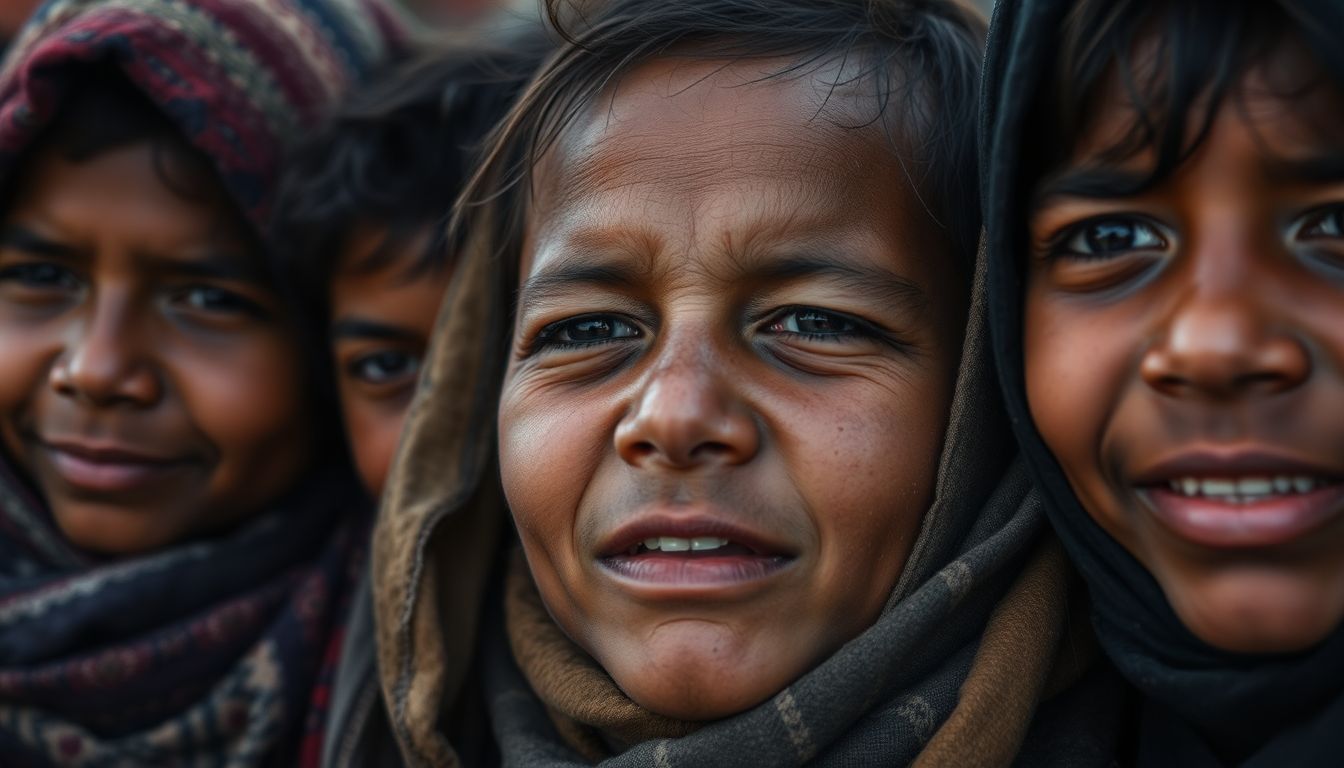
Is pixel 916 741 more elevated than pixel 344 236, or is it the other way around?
pixel 344 236

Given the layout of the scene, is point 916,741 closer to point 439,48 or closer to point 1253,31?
point 1253,31

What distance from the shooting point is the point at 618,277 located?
1.89 m

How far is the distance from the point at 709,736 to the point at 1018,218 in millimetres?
807

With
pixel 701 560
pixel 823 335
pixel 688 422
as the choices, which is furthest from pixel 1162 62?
pixel 701 560

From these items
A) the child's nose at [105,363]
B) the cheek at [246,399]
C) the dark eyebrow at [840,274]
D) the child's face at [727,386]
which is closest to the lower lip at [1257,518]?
the child's face at [727,386]

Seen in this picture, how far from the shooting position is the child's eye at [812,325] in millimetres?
1858

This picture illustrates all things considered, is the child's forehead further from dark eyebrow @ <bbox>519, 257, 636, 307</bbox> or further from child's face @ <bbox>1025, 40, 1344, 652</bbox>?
child's face @ <bbox>1025, 40, 1344, 652</bbox>

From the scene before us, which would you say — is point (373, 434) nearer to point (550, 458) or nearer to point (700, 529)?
point (550, 458)

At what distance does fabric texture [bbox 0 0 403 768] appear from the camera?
98.9 inches

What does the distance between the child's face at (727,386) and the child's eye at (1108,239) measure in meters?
0.26

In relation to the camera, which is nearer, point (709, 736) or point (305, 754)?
point (709, 736)

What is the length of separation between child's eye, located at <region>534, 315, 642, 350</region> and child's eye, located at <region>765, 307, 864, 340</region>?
21 centimetres

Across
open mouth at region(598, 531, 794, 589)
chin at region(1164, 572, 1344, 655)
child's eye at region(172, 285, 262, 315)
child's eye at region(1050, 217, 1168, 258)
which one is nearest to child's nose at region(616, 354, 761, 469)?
open mouth at region(598, 531, 794, 589)

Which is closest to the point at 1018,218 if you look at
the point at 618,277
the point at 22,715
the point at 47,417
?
the point at 618,277
